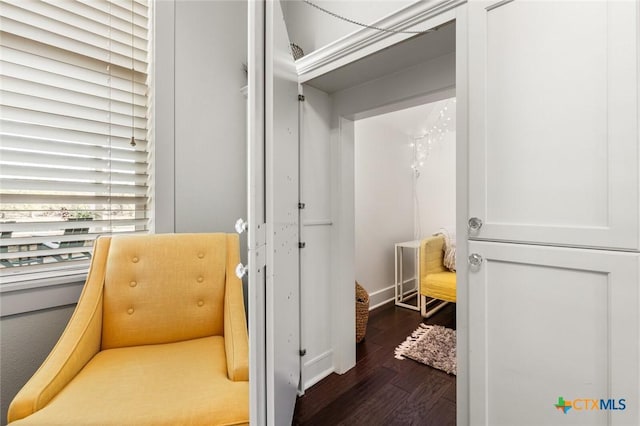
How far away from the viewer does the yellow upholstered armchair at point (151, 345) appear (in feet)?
2.68

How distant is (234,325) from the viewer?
122 cm

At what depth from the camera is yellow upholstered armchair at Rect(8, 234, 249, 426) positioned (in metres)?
0.82

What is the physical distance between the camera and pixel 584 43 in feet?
2.61

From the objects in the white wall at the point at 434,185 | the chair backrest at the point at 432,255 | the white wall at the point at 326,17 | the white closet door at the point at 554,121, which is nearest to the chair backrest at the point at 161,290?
the white closet door at the point at 554,121

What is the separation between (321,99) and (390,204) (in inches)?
73.7

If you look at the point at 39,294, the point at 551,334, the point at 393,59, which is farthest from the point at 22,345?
the point at 393,59

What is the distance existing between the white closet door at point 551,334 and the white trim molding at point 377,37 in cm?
89

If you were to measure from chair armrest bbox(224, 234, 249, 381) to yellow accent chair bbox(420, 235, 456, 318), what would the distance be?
1890mm

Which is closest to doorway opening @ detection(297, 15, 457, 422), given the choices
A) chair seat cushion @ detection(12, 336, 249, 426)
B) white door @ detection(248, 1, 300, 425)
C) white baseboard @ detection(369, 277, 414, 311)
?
white door @ detection(248, 1, 300, 425)

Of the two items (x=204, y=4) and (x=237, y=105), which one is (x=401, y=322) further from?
(x=204, y=4)

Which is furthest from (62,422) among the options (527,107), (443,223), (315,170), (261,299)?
(443,223)

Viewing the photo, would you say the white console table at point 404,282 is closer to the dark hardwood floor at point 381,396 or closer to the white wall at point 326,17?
the dark hardwood floor at point 381,396

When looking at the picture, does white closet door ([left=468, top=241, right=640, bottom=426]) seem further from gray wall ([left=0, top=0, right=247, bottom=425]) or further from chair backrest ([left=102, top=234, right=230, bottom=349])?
gray wall ([left=0, top=0, right=247, bottom=425])

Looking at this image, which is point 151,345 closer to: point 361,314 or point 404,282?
point 361,314
